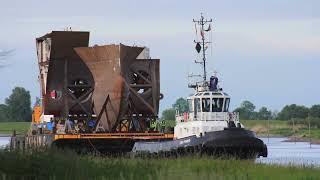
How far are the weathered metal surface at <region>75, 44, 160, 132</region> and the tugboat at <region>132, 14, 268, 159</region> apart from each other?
486 cm

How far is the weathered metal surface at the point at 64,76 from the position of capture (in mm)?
52969

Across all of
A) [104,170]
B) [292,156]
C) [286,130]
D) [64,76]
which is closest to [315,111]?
[286,130]

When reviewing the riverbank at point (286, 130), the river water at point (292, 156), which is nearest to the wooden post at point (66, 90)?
the river water at point (292, 156)

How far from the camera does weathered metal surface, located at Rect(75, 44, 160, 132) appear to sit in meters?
50.8

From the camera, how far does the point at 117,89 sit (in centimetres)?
5075

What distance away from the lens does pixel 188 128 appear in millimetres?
44750

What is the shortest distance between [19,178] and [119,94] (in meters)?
28.0

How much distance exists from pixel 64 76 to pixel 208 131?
14.5 m

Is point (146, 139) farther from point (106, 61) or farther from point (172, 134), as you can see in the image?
point (106, 61)

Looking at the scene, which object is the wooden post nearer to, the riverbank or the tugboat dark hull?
the tugboat dark hull

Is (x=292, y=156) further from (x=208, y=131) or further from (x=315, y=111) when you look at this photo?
(x=315, y=111)

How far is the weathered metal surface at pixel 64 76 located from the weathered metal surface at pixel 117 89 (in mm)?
1405

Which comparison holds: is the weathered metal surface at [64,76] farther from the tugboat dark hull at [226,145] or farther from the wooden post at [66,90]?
the tugboat dark hull at [226,145]

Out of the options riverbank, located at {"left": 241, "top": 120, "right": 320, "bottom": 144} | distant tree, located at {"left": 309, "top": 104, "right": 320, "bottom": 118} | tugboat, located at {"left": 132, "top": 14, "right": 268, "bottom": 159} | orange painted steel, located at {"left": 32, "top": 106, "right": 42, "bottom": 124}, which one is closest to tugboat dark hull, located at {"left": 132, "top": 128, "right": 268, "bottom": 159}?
tugboat, located at {"left": 132, "top": 14, "right": 268, "bottom": 159}
